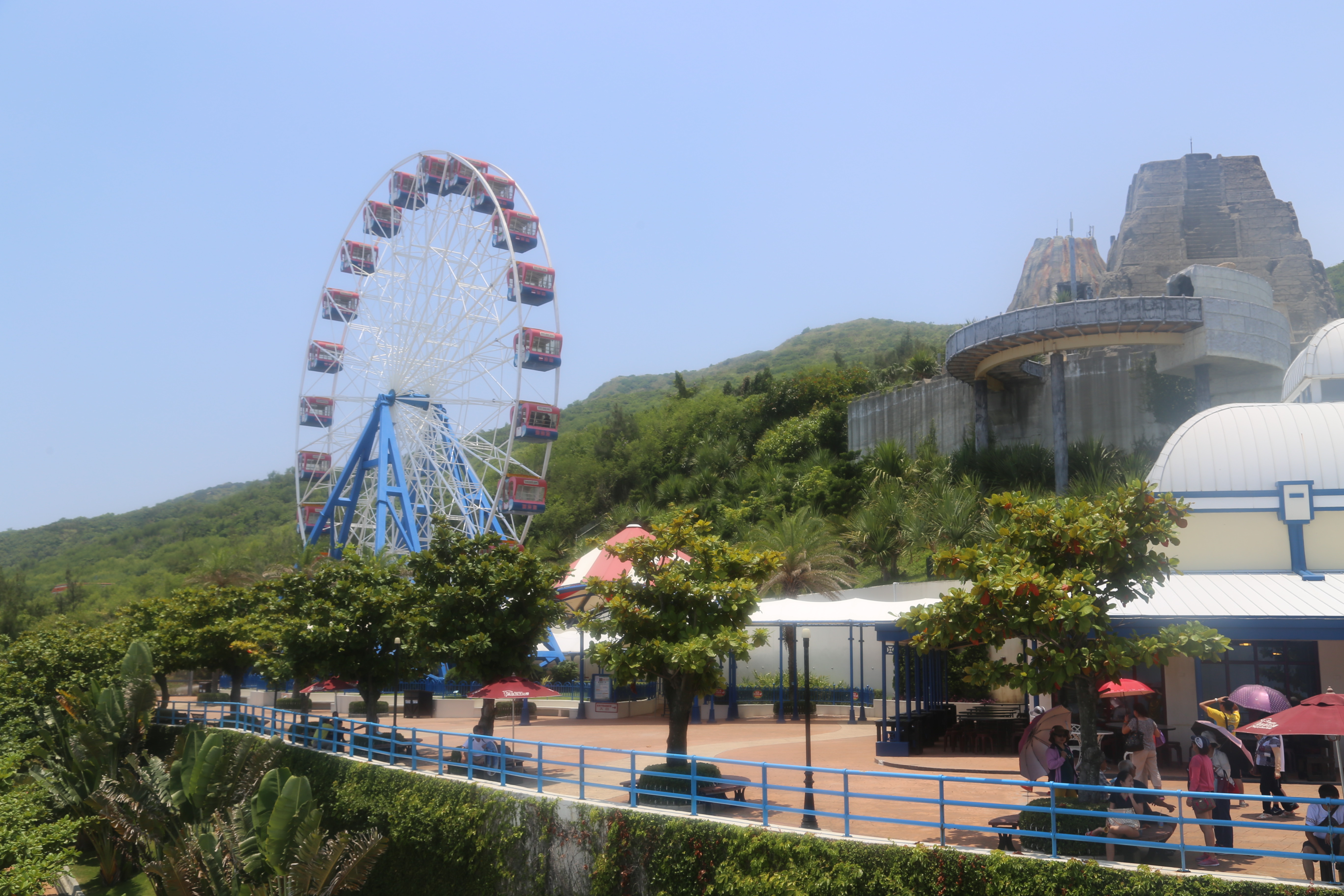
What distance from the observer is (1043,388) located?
44812mm

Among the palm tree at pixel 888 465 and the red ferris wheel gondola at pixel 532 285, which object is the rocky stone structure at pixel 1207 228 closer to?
the palm tree at pixel 888 465

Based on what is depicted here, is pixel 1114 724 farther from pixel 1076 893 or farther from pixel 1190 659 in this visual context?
pixel 1076 893

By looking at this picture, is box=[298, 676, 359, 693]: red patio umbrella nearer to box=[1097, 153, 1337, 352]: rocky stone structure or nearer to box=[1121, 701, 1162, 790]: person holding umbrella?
box=[1121, 701, 1162, 790]: person holding umbrella

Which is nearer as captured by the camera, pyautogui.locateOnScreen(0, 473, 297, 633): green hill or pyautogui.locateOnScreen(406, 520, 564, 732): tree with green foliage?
pyautogui.locateOnScreen(406, 520, 564, 732): tree with green foliage

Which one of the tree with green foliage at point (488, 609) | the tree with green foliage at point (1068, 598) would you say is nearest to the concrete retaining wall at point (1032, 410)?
the tree with green foliage at point (488, 609)

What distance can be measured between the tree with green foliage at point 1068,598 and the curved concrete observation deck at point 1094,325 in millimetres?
23541

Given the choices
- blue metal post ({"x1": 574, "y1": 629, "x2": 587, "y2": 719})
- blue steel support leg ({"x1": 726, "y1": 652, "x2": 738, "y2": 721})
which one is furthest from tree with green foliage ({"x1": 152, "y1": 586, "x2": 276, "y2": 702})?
blue steel support leg ({"x1": 726, "y1": 652, "x2": 738, "y2": 721})

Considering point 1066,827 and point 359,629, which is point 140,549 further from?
point 1066,827

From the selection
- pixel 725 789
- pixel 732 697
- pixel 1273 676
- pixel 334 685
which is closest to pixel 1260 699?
pixel 1273 676

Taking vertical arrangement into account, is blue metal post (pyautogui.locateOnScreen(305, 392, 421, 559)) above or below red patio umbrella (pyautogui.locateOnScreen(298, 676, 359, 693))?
above

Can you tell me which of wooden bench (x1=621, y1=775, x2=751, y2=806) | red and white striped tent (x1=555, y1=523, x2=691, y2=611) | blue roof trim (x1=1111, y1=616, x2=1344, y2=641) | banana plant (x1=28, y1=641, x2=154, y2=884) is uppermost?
red and white striped tent (x1=555, y1=523, x2=691, y2=611)

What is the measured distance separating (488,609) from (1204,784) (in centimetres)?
1385

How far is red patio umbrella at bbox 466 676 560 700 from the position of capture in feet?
65.1

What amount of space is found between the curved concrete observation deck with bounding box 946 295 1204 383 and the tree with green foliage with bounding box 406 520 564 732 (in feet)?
72.6
